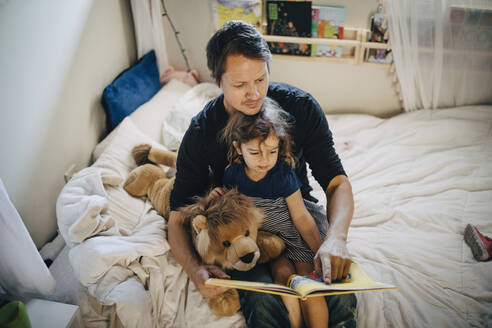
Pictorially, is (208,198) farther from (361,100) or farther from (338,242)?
(361,100)

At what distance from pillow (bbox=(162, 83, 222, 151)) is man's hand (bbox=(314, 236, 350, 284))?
1.17m

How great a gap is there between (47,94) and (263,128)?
112 cm

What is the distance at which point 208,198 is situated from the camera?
1146mm

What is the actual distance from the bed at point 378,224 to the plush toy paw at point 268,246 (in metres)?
0.21

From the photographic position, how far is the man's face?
3.60 ft

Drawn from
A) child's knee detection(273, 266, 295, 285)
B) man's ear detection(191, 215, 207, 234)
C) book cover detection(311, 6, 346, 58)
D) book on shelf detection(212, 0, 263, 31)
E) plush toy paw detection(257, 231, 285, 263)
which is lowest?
child's knee detection(273, 266, 295, 285)

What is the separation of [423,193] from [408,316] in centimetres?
69

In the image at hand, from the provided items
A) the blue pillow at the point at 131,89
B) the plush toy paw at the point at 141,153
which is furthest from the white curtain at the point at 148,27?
the plush toy paw at the point at 141,153

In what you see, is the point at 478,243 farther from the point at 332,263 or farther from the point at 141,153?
the point at 141,153

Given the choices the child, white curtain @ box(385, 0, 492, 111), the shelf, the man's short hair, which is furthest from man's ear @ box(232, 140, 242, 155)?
white curtain @ box(385, 0, 492, 111)

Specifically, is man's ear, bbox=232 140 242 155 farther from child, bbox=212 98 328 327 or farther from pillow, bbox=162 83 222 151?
pillow, bbox=162 83 222 151

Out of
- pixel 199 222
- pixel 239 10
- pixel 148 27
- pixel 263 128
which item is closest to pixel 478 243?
pixel 263 128

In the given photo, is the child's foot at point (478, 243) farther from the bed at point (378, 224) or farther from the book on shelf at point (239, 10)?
the book on shelf at point (239, 10)

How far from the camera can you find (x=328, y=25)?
2174mm
